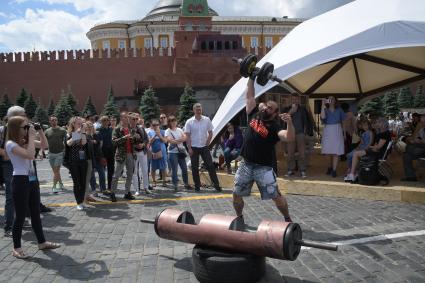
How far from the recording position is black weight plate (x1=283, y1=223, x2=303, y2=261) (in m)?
3.97

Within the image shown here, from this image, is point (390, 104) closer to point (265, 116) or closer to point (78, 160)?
point (78, 160)

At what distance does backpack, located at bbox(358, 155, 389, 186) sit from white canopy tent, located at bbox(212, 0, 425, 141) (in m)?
1.98

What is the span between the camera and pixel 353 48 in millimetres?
8062

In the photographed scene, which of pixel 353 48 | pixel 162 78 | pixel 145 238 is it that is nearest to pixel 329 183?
pixel 353 48

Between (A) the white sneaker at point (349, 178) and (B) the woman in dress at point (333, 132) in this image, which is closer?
(A) the white sneaker at point (349, 178)

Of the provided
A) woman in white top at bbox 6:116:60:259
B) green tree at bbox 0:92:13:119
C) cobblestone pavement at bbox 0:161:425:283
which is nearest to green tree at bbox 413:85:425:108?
green tree at bbox 0:92:13:119

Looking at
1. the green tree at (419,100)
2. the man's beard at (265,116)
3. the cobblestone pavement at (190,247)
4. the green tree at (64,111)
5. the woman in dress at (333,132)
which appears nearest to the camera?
the cobblestone pavement at (190,247)

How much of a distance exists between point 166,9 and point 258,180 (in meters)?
82.2

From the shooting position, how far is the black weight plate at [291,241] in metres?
3.97

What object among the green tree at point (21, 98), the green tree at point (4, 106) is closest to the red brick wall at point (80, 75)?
the green tree at point (21, 98)

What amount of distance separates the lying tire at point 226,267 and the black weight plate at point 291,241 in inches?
14.7

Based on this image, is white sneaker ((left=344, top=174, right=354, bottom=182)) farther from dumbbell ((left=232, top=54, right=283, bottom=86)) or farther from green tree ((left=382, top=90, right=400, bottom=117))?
green tree ((left=382, top=90, right=400, bottom=117))

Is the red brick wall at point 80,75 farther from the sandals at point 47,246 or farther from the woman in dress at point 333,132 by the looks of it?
the sandals at point 47,246

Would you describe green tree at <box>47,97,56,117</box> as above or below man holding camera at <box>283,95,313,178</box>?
above
